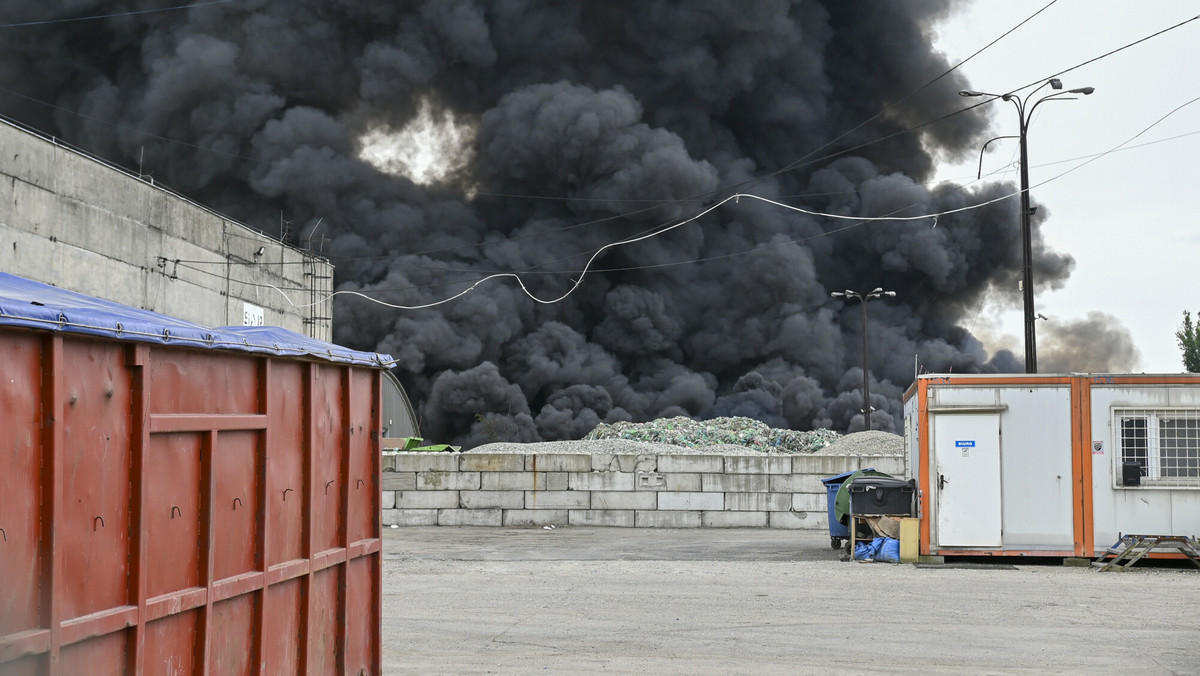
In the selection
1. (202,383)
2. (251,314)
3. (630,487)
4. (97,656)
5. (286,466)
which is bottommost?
(630,487)

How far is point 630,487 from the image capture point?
21.2m

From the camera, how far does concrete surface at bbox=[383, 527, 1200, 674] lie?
8.19 metres

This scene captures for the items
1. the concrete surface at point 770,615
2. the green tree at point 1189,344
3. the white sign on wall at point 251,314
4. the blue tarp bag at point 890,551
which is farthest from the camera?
the green tree at point 1189,344

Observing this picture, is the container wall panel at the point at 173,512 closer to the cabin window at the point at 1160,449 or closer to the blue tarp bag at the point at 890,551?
the blue tarp bag at the point at 890,551

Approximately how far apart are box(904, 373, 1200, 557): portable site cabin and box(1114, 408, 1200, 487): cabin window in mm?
13

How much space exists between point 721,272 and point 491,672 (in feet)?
171

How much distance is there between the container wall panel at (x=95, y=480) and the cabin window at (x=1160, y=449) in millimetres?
13372

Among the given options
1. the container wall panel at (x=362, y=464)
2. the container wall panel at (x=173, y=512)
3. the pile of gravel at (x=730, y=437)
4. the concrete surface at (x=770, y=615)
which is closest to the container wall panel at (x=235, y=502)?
the container wall panel at (x=173, y=512)

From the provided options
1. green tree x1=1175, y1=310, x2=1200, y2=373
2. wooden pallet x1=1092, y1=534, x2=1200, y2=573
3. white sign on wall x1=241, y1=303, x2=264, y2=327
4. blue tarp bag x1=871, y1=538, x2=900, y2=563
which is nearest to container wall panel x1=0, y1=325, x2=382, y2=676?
blue tarp bag x1=871, y1=538, x2=900, y2=563

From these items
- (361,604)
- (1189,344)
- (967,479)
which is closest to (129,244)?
(967,479)

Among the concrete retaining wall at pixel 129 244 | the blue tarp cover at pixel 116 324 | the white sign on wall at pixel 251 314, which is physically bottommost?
the blue tarp cover at pixel 116 324

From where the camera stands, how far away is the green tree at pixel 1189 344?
59000mm

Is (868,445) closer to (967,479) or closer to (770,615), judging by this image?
(967,479)

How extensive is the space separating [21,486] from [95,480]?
1.32 feet
